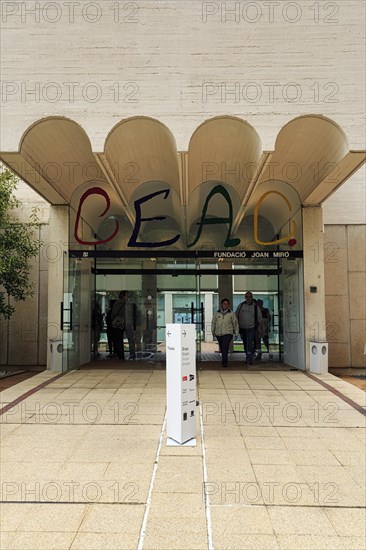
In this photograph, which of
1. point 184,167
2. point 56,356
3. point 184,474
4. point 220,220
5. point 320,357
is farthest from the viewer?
point 220,220

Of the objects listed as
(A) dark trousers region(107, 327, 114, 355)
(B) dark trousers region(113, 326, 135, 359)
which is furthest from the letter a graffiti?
(A) dark trousers region(107, 327, 114, 355)

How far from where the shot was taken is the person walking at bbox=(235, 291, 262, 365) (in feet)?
36.2

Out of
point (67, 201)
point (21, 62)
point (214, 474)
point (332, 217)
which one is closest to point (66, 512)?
point (214, 474)

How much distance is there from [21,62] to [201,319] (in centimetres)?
751

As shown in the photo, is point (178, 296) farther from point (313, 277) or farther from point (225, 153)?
point (225, 153)

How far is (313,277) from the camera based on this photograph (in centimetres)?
1073

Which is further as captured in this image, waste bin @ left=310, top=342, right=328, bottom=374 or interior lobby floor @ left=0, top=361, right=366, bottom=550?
waste bin @ left=310, top=342, right=328, bottom=374

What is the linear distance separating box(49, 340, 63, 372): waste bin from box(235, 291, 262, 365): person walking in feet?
14.5

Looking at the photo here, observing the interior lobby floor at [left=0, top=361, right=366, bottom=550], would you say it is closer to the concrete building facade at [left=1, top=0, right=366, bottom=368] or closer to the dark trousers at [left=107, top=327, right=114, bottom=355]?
the concrete building facade at [left=1, top=0, right=366, bottom=368]

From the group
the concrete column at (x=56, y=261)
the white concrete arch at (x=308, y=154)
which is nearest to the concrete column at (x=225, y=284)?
the white concrete arch at (x=308, y=154)

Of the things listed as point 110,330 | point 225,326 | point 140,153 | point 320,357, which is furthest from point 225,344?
point 140,153

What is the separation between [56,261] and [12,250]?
3.65 feet

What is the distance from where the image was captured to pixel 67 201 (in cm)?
1095

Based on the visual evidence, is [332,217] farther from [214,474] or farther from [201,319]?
[214,474]
